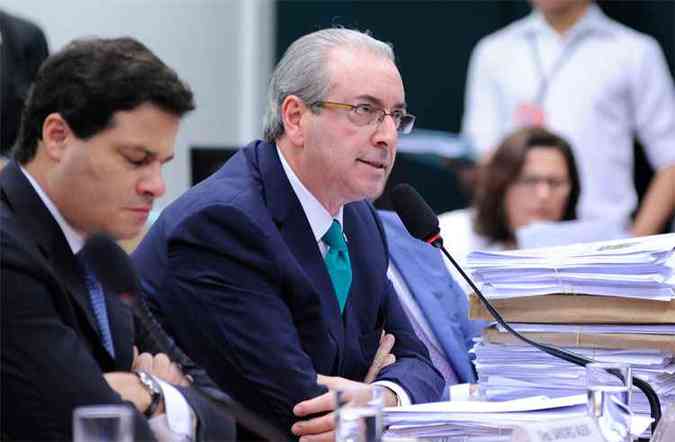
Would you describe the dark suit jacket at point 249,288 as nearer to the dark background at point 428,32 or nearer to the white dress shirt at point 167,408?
the white dress shirt at point 167,408

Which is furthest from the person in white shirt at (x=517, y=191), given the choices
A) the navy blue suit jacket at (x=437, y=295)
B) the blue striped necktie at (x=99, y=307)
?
the blue striped necktie at (x=99, y=307)

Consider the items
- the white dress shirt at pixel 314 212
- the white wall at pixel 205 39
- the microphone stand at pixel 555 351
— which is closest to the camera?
the microphone stand at pixel 555 351

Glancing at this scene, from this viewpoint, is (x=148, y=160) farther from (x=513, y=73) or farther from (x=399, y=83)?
(x=513, y=73)

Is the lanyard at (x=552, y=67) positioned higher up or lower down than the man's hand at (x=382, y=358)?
higher up

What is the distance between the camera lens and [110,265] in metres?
1.93

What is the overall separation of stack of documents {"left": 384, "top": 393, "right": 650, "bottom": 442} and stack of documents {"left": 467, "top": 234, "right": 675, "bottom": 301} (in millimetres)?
310

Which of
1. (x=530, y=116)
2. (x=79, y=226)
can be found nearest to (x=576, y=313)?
(x=79, y=226)

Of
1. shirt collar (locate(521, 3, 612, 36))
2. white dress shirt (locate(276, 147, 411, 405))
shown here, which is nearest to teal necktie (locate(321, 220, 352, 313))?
white dress shirt (locate(276, 147, 411, 405))

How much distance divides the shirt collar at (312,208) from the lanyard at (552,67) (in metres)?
2.92

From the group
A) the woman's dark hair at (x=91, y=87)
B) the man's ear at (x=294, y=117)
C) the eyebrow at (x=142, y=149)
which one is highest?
the woman's dark hair at (x=91, y=87)

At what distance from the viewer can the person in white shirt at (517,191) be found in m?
4.64

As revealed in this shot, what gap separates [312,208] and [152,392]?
2.05 feet

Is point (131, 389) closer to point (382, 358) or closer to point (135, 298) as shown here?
point (135, 298)

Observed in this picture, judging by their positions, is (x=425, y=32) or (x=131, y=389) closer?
(x=131, y=389)
